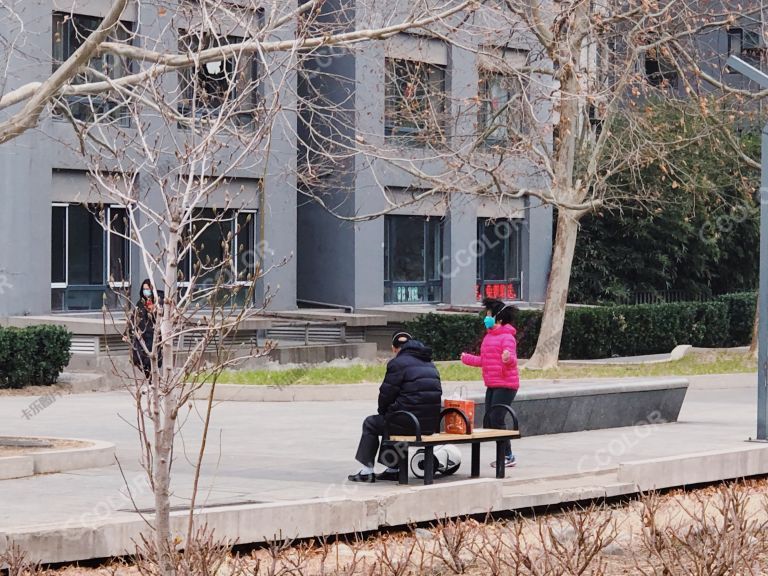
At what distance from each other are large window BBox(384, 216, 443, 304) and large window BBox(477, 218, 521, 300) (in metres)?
1.81

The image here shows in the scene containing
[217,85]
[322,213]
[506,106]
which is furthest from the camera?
[322,213]

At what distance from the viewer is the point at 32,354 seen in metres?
25.3

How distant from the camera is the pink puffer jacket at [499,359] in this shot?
1462 cm

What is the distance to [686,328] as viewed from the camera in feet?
130

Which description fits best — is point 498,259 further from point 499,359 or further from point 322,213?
point 499,359

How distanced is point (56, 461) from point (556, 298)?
1693cm

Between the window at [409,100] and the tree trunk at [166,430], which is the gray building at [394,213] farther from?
the tree trunk at [166,430]

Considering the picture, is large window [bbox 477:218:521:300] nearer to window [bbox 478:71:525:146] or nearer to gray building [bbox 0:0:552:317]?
gray building [bbox 0:0:552:317]

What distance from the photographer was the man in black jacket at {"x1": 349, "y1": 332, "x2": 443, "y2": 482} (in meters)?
12.9

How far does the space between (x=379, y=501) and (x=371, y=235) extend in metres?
26.6

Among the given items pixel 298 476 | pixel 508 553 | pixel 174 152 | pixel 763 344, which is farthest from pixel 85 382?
pixel 508 553

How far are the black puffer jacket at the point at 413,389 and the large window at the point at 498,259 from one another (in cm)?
2835

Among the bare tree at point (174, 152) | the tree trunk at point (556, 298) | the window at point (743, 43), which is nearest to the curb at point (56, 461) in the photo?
the bare tree at point (174, 152)

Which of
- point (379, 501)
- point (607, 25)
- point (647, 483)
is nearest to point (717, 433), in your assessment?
point (647, 483)
